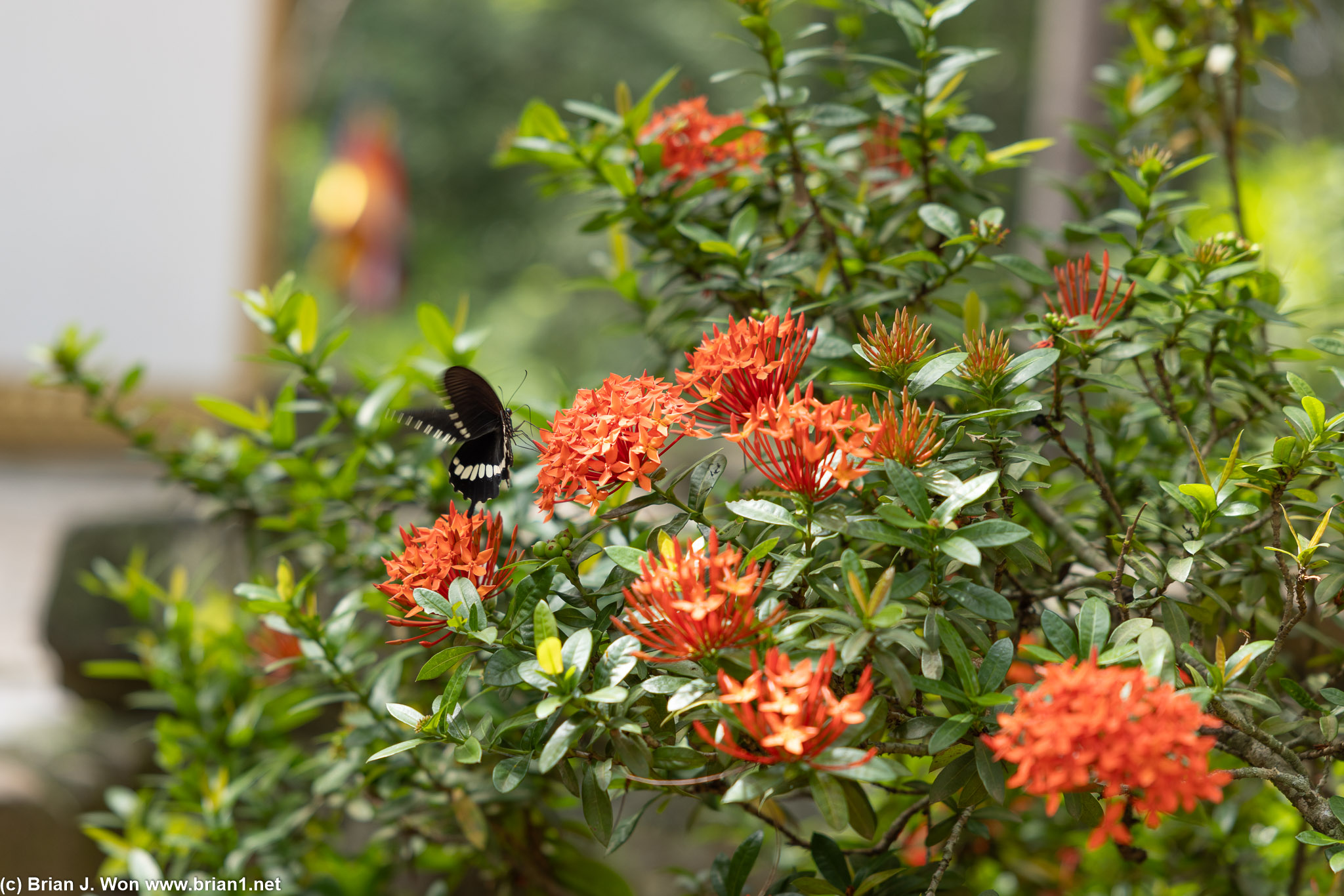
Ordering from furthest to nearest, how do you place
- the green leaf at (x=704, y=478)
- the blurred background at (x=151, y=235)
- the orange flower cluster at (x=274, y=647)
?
1. the blurred background at (x=151, y=235)
2. the orange flower cluster at (x=274, y=647)
3. the green leaf at (x=704, y=478)

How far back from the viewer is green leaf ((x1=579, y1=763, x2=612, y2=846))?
642 millimetres

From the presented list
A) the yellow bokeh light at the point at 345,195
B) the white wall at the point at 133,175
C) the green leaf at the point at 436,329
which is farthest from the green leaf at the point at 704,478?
the yellow bokeh light at the point at 345,195

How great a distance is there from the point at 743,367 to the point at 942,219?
307 millimetres

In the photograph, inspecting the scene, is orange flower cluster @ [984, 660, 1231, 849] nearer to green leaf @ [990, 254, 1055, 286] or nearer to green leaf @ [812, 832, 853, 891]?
green leaf @ [812, 832, 853, 891]

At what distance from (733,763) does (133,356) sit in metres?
2.97

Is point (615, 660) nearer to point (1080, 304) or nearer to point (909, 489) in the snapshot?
point (909, 489)

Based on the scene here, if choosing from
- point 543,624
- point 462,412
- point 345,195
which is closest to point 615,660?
point 543,624

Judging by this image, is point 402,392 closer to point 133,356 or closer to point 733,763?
point 733,763

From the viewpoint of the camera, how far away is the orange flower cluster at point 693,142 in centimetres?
92

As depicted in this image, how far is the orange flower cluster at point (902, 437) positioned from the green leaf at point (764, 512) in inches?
2.7

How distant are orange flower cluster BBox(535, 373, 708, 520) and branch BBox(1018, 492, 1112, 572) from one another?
37 centimetres

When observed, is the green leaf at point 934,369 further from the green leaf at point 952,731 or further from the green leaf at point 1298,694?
the green leaf at point 1298,694

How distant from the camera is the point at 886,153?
1.03 m

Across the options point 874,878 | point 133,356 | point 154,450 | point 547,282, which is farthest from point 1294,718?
point 547,282
